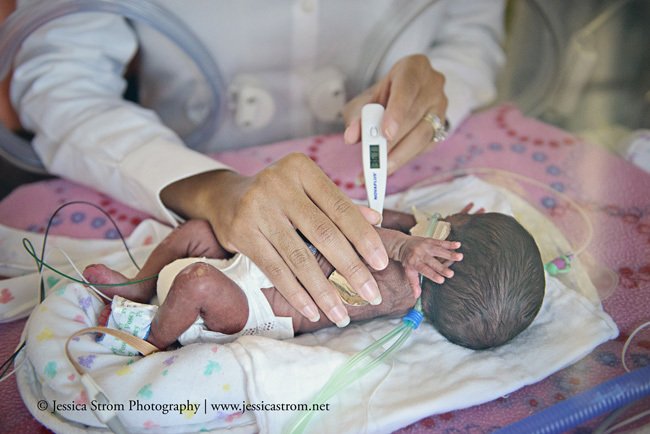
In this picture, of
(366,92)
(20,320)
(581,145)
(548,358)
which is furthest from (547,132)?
(20,320)

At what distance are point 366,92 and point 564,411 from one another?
0.66m

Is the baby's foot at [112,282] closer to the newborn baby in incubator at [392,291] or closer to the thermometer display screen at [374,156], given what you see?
the newborn baby in incubator at [392,291]

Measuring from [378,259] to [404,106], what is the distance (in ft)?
1.10

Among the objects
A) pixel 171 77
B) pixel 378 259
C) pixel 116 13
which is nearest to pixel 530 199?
pixel 378 259

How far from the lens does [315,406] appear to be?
84 centimetres

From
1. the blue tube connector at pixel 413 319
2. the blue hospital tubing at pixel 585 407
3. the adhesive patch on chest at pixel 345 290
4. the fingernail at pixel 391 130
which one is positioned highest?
the fingernail at pixel 391 130

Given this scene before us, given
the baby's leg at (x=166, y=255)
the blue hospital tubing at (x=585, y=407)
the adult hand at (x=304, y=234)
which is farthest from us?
the baby's leg at (x=166, y=255)

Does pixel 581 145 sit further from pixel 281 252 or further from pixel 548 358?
pixel 281 252

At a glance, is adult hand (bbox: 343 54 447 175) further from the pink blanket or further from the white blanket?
the white blanket

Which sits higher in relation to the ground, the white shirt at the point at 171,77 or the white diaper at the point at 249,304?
the white shirt at the point at 171,77

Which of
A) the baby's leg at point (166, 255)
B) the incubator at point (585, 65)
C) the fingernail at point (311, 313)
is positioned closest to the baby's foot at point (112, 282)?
the baby's leg at point (166, 255)

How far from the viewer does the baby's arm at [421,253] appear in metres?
0.91

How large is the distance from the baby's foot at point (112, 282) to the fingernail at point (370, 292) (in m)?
0.38

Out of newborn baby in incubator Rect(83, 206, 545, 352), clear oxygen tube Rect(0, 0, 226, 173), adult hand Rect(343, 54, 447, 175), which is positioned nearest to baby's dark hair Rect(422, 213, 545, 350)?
newborn baby in incubator Rect(83, 206, 545, 352)
